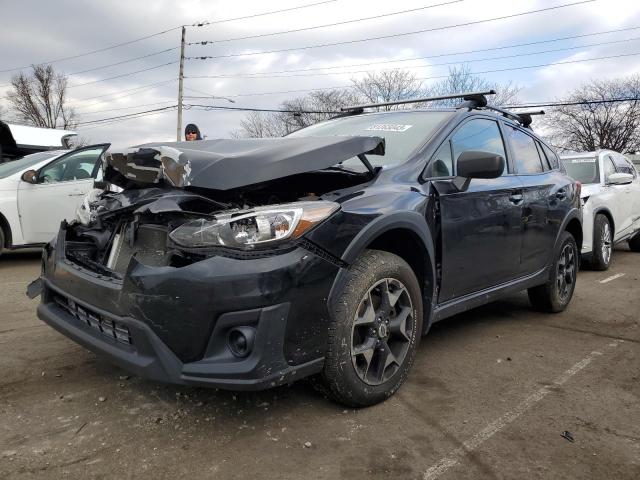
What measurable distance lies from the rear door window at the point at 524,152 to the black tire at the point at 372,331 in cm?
192

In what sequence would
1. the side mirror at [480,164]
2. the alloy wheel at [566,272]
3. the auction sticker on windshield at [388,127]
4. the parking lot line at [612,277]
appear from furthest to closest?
the parking lot line at [612,277] → the alloy wheel at [566,272] → the auction sticker on windshield at [388,127] → the side mirror at [480,164]

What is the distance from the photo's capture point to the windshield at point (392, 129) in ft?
10.6

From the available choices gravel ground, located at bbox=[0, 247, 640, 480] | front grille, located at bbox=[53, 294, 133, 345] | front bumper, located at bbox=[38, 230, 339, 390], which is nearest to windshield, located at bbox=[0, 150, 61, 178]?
gravel ground, located at bbox=[0, 247, 640, 480]

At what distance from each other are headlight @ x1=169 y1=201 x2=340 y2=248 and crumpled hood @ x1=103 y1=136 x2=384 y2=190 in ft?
0.74

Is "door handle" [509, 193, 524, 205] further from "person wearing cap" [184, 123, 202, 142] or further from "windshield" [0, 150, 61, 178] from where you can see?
"windshield" [0, 150, 61, 178]

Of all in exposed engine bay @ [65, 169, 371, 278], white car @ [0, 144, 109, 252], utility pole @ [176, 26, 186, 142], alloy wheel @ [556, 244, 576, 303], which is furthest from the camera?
utility pole @ [176, 26, 186, 142]

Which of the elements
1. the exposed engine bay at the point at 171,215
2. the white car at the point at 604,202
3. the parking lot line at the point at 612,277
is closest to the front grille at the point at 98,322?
the exposed engine bay at the point at 171,215

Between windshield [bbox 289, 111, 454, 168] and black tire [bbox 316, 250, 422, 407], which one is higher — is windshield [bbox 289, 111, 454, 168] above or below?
above

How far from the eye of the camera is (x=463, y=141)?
3641mm

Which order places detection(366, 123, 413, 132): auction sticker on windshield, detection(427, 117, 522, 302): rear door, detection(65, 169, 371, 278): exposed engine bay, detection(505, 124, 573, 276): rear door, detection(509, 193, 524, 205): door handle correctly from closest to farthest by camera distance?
detection(65, 169, 371, 278): exposed engine bay → detection(427, 117, 522, 302): rear door → detection(366, 123, 413, 132): auction sticker on windshield → detection(509, 193, 524, 205): door handle → detection(505, 124, 573, 276): rear door

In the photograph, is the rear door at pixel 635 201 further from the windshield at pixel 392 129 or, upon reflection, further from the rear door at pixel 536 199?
the windshield at pixel 392 129

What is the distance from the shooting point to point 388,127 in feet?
12.0

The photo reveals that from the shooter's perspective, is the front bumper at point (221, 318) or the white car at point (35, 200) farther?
the white car at point (35, 200)

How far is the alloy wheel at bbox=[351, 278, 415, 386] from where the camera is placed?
8.79 ft
